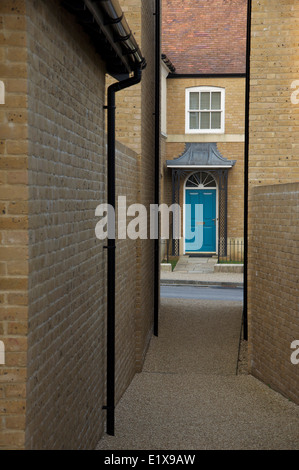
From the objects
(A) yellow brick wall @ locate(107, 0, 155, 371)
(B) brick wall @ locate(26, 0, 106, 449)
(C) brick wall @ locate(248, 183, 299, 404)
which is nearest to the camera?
(B) brick wall @ locate(26, 0, 106, 449)

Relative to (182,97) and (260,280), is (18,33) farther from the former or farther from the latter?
(182,97)

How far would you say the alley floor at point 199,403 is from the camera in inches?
261

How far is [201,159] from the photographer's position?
22719 millimetres

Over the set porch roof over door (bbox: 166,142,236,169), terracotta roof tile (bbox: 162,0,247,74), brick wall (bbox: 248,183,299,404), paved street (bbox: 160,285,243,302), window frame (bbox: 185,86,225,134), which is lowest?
paved street (bbox: 160,285,243,302)

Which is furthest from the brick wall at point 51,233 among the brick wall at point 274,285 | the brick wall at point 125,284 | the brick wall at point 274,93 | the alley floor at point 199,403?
→ the brick wall at point 274,93

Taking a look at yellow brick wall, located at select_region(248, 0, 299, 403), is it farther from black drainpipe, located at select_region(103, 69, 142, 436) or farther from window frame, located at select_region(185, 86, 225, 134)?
window frame, located at select_region(185, 86, 225, 134)

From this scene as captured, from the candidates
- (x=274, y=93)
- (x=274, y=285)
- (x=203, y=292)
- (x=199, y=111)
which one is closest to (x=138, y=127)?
(x=274, y=93)

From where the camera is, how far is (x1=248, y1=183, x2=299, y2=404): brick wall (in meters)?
8.15

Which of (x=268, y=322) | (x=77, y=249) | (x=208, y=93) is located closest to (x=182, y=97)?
(x=208, y=93)

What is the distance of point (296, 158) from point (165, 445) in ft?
16.8

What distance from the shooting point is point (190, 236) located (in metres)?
23.7

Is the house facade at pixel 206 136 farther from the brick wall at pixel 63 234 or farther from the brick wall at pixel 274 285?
the brick wall at pixel 63 234

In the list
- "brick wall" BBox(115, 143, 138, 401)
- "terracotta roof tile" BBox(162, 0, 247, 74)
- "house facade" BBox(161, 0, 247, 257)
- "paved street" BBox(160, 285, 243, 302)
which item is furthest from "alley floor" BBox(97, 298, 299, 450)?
"terracotta roof tile" BBox(162, 0, 247, 74)

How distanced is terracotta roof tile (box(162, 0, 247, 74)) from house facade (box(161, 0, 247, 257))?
4 centimetres
